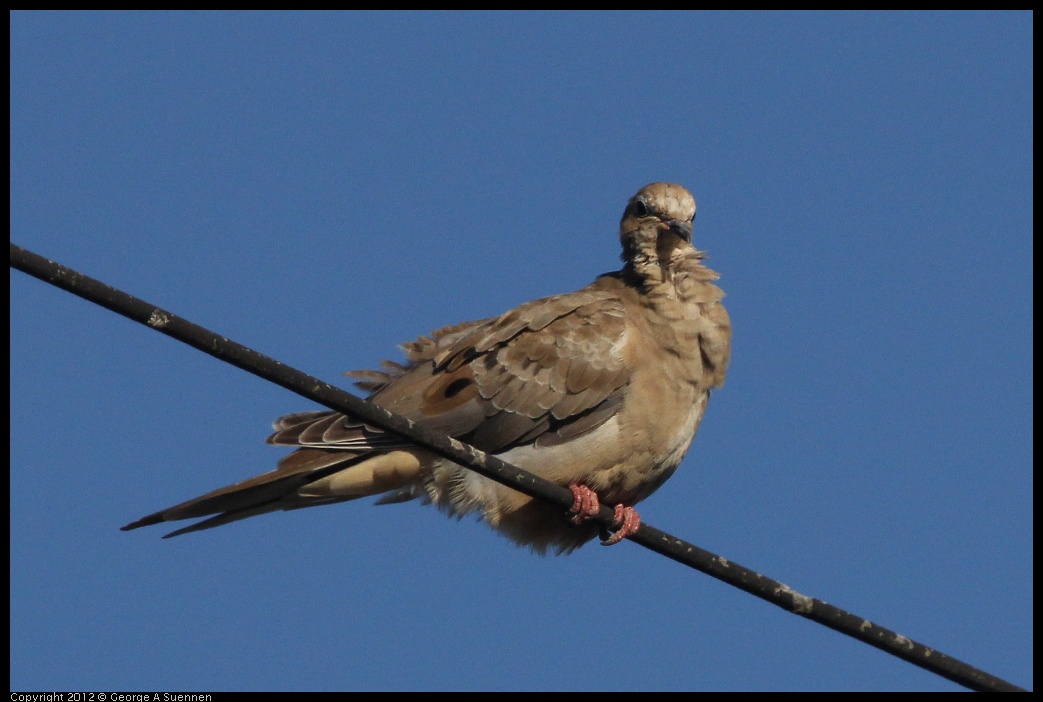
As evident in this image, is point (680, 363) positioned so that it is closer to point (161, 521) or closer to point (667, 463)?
point (667, 463)

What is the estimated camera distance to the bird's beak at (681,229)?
779cm

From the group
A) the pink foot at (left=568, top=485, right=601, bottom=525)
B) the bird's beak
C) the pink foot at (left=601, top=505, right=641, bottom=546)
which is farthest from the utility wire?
the bird's beak

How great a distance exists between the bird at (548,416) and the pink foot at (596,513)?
0.06 ft

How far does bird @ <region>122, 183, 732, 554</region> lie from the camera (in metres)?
7.26

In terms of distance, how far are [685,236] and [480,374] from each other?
4.58 feet

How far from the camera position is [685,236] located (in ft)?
25.5

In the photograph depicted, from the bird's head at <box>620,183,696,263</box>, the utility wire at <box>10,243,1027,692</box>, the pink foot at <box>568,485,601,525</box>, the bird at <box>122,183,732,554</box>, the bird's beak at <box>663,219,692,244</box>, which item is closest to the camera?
the utility wire at <box>10,243,1027,692</box>

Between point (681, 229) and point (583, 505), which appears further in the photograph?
point (681, 229)

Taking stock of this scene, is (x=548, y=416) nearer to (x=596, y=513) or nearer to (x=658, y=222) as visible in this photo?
(x=596, y=513)

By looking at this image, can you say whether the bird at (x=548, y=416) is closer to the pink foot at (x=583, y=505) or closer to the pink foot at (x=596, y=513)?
the pink foot at (x=596, y=513)

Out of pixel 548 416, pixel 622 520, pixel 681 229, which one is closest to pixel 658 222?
pixel 681 229

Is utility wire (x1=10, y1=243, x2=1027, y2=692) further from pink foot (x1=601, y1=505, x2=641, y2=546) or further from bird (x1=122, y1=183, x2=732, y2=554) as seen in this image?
bird (x1=122, y1=183, x2=732, y2=554)

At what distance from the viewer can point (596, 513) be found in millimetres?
6754

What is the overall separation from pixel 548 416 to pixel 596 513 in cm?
82
